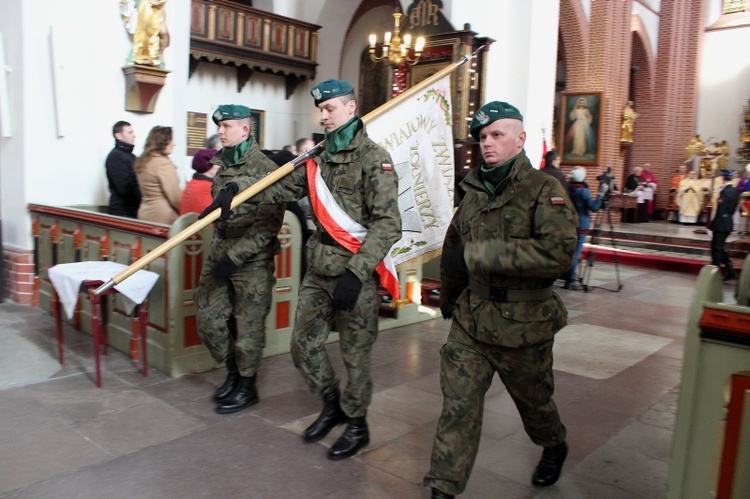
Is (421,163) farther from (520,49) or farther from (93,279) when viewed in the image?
(520,49)

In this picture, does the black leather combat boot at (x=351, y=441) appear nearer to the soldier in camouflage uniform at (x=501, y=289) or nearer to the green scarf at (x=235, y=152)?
the soldier in camouflage uniform at (x=501, y=289)

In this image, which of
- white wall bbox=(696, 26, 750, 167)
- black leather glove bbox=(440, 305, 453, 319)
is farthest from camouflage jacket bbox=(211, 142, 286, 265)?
white wall bbox=(696, 26, 750, 167)

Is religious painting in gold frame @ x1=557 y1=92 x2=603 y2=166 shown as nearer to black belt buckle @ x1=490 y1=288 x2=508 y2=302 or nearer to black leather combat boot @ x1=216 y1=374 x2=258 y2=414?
black leather combat boot @ x1=216 y1=374 x2=258 y2=414

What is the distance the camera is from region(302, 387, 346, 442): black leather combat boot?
11.5 feet

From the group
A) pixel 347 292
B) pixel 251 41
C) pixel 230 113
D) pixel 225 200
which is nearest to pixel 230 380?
pixel 225 200

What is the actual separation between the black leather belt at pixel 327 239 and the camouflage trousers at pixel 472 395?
78cm

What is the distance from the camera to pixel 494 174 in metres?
2.74

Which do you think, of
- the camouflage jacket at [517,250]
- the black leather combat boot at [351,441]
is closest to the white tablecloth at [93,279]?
the black leather combat boot at [351,441]

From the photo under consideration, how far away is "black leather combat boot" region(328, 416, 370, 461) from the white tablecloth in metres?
1.72

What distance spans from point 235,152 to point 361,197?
3.28 feet

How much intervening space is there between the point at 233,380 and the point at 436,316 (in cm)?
313

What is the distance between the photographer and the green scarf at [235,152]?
3.83 meters

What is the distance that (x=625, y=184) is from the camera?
2108cm

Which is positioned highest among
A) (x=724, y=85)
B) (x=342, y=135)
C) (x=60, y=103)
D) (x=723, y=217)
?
(x=724, y=85)
